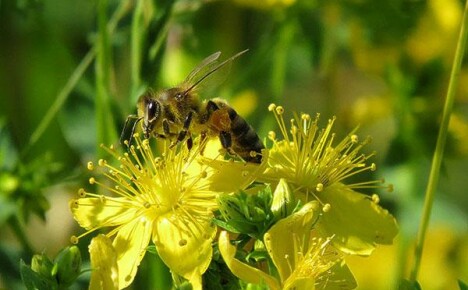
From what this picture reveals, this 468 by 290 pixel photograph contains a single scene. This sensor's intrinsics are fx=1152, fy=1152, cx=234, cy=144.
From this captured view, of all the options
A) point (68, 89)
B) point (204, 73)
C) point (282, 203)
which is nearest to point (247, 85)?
point (68, 89)

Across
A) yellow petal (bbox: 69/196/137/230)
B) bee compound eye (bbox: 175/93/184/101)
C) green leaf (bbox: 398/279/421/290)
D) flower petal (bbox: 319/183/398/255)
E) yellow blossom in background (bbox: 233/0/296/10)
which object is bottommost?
green leaf (bbox: 398/279/421/290)

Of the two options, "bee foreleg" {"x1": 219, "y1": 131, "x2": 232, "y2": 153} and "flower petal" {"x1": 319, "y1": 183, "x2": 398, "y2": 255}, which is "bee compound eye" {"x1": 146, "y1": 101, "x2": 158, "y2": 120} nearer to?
"bee foreleg" {"x1": 219, "y1": 131, "x2": 232, "y2": 153}

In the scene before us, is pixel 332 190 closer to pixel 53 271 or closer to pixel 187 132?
pixel 187 132

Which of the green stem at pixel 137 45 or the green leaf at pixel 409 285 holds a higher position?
the green stem at pixel 137 45

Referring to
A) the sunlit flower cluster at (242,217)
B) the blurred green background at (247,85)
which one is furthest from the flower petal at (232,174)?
the blurred green background at (247,85)

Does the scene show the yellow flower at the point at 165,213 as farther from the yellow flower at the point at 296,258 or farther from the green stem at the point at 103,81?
the green stem at the point at 103,81

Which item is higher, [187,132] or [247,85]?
[187,132]

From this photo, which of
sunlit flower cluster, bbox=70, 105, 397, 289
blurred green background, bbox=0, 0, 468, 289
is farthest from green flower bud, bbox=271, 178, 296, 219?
blurred green background, bbox=0, 0, 468, 289
